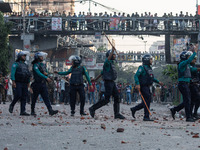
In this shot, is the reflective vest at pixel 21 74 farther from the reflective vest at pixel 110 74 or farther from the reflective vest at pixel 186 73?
the reflective vest at pixel 186 73

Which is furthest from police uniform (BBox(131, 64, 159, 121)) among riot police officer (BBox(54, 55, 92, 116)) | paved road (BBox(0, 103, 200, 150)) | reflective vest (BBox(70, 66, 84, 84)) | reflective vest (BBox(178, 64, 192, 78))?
paved road (BBox(0, 103, 200, 150))

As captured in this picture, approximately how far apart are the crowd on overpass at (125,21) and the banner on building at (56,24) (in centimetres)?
39

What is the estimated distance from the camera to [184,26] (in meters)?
46.2

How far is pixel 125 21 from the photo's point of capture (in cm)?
4697

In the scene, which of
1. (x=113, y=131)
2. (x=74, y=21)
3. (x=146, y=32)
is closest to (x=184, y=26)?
(x=146, y=32)

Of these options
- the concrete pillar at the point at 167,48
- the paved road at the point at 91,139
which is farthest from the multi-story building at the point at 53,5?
the paved road at the point at 91,139

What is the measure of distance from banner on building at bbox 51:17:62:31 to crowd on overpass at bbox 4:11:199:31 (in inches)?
15.3

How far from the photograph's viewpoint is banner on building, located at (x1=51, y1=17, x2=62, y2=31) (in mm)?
45681

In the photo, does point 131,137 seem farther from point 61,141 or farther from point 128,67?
point 128,67

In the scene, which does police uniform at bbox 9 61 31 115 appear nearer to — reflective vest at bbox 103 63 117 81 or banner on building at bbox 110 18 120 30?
reflective vest at bbox 103 63 117 81

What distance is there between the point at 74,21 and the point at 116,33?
387 cm

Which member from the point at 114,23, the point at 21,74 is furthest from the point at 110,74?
the point at 114,23

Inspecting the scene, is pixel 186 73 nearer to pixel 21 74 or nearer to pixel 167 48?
pixel 21 74

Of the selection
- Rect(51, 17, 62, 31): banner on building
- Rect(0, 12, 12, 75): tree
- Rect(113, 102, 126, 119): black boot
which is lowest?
Rect(113, 102, 126, 119): black boot
